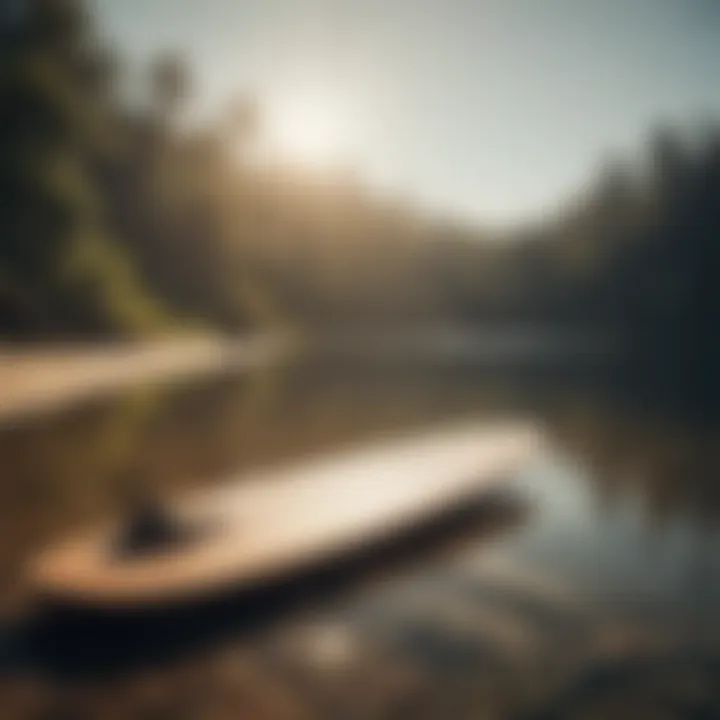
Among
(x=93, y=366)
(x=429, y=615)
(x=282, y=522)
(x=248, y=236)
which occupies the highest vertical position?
(x=248, y=236)

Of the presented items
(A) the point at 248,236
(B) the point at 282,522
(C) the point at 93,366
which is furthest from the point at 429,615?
(A) the point at 248,236

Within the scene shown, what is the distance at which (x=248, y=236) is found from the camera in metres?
27.0

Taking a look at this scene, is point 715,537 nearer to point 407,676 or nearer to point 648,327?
point 407,676

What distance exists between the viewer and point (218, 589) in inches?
153

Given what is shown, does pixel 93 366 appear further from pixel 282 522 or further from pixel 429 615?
pixel 429 615

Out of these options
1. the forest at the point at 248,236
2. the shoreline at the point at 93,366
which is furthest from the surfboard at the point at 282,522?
the forest at the point at 248,236

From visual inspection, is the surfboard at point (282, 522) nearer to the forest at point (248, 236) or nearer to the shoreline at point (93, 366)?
the shoreline at point (93, 366)

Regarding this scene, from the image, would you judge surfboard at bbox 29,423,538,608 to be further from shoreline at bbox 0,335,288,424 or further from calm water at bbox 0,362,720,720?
shoreline at bbox 0,335,288,424

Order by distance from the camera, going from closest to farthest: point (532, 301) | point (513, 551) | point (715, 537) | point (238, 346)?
point (513, 551) → point (715, 537) → point (238, 346) → point (532, 301)

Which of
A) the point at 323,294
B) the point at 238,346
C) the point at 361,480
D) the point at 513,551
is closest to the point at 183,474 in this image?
the point at 361,480

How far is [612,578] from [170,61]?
9465mm

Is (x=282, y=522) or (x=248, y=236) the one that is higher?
(x=248, y=236)

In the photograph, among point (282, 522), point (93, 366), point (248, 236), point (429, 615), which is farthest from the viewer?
point (248, 236)

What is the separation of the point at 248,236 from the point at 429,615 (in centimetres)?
2355
